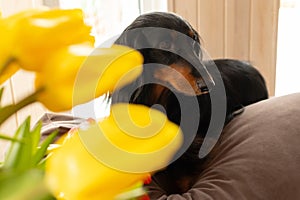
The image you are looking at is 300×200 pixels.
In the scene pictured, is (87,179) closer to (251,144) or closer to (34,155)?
(34,155)

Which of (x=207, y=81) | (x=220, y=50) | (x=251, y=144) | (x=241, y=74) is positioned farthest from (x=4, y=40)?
(x=220, y=50)

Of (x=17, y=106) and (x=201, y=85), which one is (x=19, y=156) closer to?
(x=17, y=106)

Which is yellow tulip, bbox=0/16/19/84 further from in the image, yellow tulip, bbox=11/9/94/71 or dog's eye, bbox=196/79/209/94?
dog's eye, bbox=196/79/209/94

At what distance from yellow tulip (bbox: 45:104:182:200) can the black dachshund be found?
65 centimetres

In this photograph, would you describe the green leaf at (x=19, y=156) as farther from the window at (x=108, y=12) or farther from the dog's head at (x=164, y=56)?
the window at (x=108, y=12)

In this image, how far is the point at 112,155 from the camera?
26 cm

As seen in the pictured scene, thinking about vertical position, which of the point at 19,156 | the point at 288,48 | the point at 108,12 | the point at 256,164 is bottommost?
the point at 288,48

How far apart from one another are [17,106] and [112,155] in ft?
0.20

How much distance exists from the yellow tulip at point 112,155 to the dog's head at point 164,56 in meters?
0.69

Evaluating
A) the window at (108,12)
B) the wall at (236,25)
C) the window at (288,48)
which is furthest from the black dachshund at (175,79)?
the window at (288,48)

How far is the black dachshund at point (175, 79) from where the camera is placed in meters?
1.01

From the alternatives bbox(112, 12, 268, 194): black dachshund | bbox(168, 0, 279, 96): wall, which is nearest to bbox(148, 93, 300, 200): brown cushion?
bbox(112, 12, 268, 194): black dachshund

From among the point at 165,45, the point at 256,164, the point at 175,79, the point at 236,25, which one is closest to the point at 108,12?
the point at 236,25

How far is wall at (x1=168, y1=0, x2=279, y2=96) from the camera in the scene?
80.8 inches
